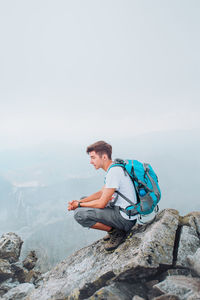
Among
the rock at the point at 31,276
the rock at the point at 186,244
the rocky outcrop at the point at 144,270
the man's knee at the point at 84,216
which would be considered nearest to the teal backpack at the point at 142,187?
the rocky outcrop at the point at 144,270

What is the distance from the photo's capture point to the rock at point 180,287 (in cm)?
511

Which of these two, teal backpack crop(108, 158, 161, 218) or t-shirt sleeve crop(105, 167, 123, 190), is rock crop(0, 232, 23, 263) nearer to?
teal backpack crop(108, 158, 161, 218)

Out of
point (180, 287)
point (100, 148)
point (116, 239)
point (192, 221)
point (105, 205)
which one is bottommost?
point (180, 287)

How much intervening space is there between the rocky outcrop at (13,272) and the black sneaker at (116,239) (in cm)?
563

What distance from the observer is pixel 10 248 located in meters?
15.0

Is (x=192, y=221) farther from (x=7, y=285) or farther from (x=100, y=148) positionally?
(x=7, y=285)

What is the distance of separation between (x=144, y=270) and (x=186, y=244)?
215 cm

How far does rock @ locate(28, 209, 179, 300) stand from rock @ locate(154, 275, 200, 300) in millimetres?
726

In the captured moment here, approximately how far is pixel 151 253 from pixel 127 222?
4.48 feet

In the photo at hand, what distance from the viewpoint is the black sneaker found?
8.23 metres

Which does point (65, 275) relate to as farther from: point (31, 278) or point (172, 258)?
point (31, 278)

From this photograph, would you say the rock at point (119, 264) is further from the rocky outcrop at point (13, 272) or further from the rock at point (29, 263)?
the rock at point (29, 263)

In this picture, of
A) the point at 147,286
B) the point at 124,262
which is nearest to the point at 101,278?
the point at 124,262

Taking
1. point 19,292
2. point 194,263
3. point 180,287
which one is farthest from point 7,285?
point 194,263
